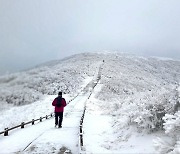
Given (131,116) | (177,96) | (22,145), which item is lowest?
(22,145)

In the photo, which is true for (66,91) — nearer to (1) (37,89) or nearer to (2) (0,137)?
(1) (37,89)

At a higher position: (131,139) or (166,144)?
(166,144)

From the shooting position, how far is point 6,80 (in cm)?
5900

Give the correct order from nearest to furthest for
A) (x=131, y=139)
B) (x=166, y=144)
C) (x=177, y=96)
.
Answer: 1. (x=166, y=144)
2. (x=177, y=96)
3. (x=131, y=139)

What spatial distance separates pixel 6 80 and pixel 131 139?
51542mm

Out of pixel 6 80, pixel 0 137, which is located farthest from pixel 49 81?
pixel 0 137

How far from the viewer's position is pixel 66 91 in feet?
173

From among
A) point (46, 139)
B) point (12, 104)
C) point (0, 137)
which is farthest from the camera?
point (12, 104)

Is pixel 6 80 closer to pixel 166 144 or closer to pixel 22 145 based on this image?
pixel 22 145

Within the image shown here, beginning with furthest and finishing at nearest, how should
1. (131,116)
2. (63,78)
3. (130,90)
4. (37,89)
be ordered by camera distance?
(63,78)
(130,90)
(37,89)
(131,116)

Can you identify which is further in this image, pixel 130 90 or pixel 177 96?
pixel 130 90

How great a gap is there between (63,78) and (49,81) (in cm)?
492

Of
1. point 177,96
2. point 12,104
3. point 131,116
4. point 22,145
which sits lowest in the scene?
point 12,104

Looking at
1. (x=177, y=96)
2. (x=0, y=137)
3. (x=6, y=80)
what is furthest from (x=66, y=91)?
(x=177, y=96)
